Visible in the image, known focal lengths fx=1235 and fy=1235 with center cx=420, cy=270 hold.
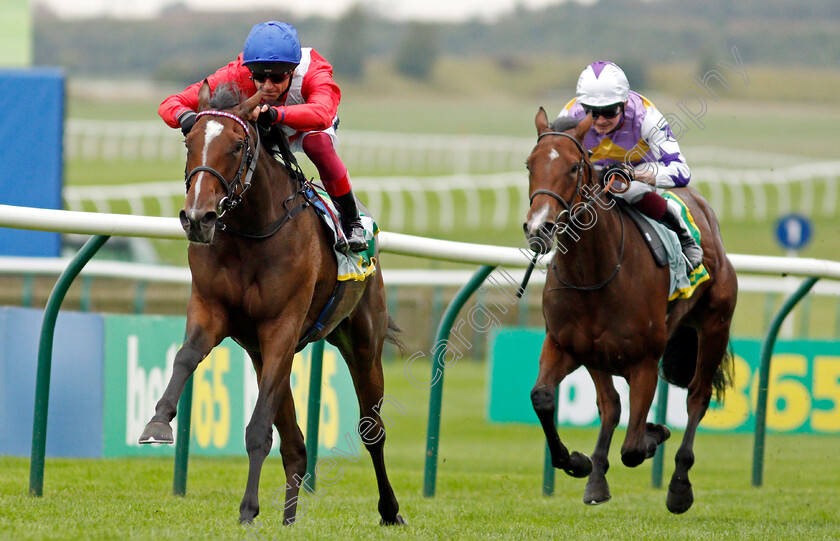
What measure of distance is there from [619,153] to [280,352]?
2209mm

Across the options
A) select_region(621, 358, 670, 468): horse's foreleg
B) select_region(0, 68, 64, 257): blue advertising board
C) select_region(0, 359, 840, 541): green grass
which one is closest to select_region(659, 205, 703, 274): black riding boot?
select_region(621, 358, 670, 468): horse's foreleg

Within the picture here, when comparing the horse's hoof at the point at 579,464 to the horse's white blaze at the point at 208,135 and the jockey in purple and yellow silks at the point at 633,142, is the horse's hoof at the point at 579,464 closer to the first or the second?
the jockey in purple and yellow silks at the point at 633,142

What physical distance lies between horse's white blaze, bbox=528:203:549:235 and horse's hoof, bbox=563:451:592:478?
49.1 inches

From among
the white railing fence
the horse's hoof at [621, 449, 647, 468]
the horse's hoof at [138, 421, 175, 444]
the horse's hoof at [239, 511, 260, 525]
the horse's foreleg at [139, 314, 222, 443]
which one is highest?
the white railing fence

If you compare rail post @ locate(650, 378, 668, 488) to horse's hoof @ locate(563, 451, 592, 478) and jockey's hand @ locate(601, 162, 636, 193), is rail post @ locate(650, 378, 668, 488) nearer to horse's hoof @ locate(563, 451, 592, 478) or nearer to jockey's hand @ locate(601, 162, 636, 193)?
horse's hoof @ locate(563, 451, 592, 478)

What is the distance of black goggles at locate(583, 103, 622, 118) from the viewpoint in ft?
18.4

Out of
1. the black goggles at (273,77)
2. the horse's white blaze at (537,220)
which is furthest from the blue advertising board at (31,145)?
the horse's white blaze at (537,220)

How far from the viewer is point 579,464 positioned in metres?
5.53

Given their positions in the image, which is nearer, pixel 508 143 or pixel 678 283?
pixel 678 283

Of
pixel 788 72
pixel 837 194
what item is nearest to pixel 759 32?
pixel 788 72

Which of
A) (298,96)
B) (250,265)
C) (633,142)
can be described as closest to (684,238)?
(633,142)

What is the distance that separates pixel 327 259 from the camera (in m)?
Result: 5.04

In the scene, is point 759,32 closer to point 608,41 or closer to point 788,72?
point 608,41

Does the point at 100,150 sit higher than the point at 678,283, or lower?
higher
